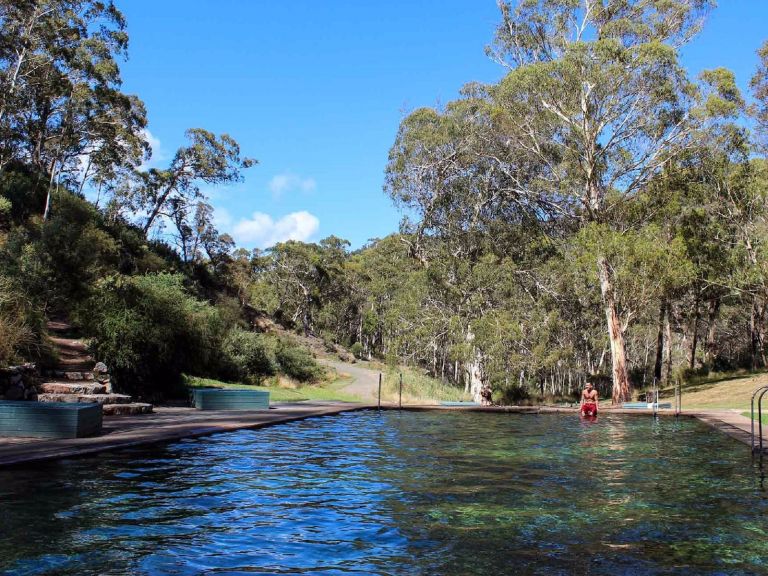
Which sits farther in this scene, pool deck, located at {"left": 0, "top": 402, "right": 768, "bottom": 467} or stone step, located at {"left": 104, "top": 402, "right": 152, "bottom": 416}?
stone step, located at {"left": 104, "top": 402, "right": 152, "bottom": 416}

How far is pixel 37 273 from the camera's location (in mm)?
21625

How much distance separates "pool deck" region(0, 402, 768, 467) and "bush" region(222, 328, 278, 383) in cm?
1028

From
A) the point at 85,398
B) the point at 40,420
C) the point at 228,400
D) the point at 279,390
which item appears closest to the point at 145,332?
the point at 228,400

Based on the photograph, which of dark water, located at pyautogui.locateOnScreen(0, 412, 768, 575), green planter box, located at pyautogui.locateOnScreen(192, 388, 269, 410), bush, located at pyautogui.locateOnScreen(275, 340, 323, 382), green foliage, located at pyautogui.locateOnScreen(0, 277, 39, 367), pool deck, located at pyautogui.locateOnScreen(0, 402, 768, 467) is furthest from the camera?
bush, located at pyautogui.locateOnScreen(275, 340, 323, 382)

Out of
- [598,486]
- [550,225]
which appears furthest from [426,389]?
[598,486]

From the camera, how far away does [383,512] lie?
778 cm

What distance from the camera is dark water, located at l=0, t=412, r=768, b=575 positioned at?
5.80m

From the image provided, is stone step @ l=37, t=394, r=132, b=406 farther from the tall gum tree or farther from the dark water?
the tall gum tree

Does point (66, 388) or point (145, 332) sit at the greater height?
point (145, 332)

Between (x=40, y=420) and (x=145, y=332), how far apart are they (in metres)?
9.73

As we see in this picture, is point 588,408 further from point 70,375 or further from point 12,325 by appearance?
point 12,325

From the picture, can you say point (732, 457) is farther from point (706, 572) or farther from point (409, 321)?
point (409, 321)

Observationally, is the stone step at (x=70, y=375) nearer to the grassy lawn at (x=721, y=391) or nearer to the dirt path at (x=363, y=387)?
the dirt path at (x=363, y=387)

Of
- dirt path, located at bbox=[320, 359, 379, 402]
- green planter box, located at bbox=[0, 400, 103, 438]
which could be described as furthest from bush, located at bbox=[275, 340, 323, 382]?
green planter box, located at bbox=[0, 400, 103, 438]
